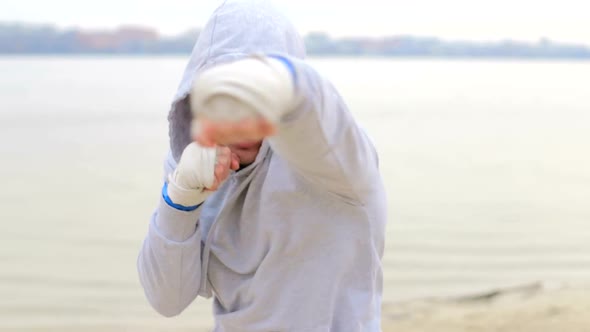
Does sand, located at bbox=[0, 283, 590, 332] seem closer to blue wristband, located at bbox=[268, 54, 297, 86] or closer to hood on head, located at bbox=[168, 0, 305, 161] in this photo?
hood on head, located at bbox=[168, 0, 305, 161]

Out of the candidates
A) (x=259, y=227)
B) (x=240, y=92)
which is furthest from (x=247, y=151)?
(x=240, y=92)

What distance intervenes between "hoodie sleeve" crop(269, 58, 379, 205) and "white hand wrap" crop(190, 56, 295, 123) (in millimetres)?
50

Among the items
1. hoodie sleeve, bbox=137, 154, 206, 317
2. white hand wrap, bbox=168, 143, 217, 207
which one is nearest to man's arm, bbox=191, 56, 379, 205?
white hand wrap, bbox=168, 143, 217, 207

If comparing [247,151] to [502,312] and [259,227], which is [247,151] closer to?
[259,227]

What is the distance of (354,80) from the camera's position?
13.9 m

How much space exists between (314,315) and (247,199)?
0.20m

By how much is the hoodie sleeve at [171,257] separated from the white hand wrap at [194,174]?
6cm

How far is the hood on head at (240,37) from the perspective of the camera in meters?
1.34

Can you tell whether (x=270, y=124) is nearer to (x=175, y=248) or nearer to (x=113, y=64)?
(x=175, y=248)

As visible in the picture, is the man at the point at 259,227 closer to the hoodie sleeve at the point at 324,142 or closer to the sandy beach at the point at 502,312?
the hoodie sleeve at the point at 324,142

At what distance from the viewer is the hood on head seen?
4.40 ft

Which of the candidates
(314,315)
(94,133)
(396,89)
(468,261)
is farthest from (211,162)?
(396,89)

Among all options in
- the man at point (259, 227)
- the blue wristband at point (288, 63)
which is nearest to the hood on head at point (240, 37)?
the man at point (259, 227)

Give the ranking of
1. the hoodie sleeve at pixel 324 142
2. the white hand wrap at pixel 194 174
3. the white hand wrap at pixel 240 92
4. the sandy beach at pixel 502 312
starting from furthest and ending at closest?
the sandy beach at pixel 502 312, the white hand wrap at pixel 194 174, the hoodie sleeve at pixel 324 142, the white hand wrap at pixel 240 92
